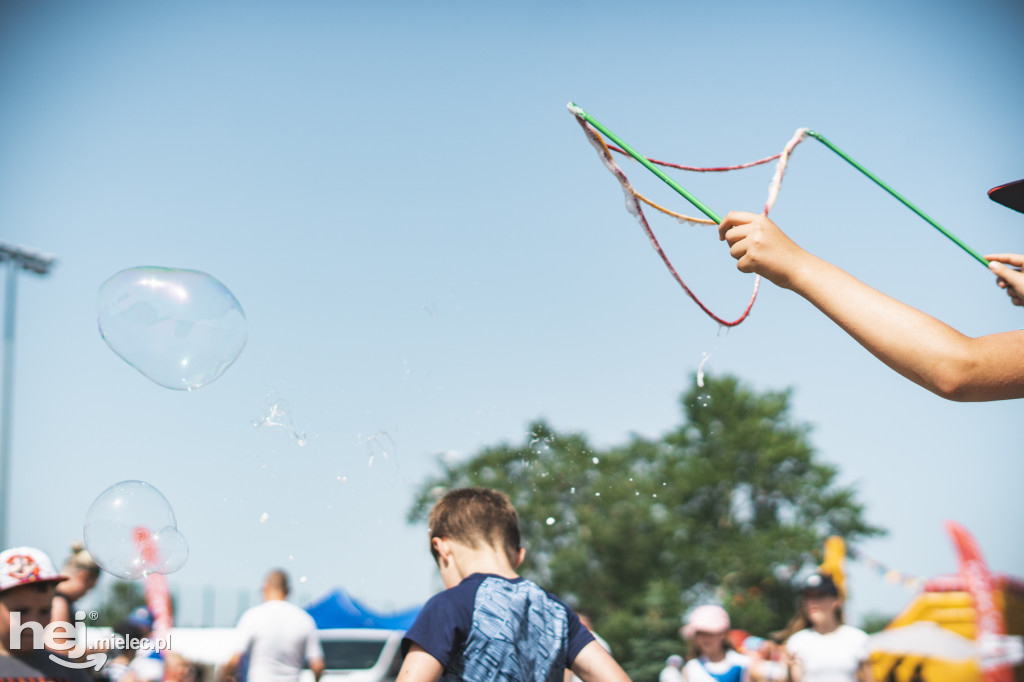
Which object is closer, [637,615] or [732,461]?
[637,615]

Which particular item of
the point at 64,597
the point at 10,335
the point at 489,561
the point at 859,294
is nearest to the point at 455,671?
the point at 489,561

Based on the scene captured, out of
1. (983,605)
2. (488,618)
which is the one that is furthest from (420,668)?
(983,605)

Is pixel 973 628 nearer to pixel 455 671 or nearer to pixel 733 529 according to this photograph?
pixel 455 671

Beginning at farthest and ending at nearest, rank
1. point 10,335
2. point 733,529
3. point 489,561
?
point 733,529
point 10,335
point 489,561

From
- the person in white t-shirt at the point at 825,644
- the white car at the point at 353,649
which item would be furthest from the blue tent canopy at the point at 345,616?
the person in white t-shirt at the point at 825,644

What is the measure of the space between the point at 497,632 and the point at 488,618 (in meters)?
0.04

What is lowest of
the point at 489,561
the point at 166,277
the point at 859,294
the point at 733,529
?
the point at 733,529

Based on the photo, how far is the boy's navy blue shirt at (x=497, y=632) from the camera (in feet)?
7.38

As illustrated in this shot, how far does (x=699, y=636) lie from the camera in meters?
5.23

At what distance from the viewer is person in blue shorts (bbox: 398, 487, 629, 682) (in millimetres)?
2242

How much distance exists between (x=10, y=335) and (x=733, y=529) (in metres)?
31.3

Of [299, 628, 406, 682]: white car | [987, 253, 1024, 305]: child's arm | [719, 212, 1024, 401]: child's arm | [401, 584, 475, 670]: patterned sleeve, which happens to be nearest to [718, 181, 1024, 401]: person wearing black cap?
[719, 212, 1024, 401]: child's arm

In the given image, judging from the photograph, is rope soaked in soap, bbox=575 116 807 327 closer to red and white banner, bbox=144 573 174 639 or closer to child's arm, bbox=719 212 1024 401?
child's arm, bbox=719 212 1024 401

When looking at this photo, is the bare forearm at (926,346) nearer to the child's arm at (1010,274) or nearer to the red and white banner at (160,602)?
the child's arm at (1010,274)
